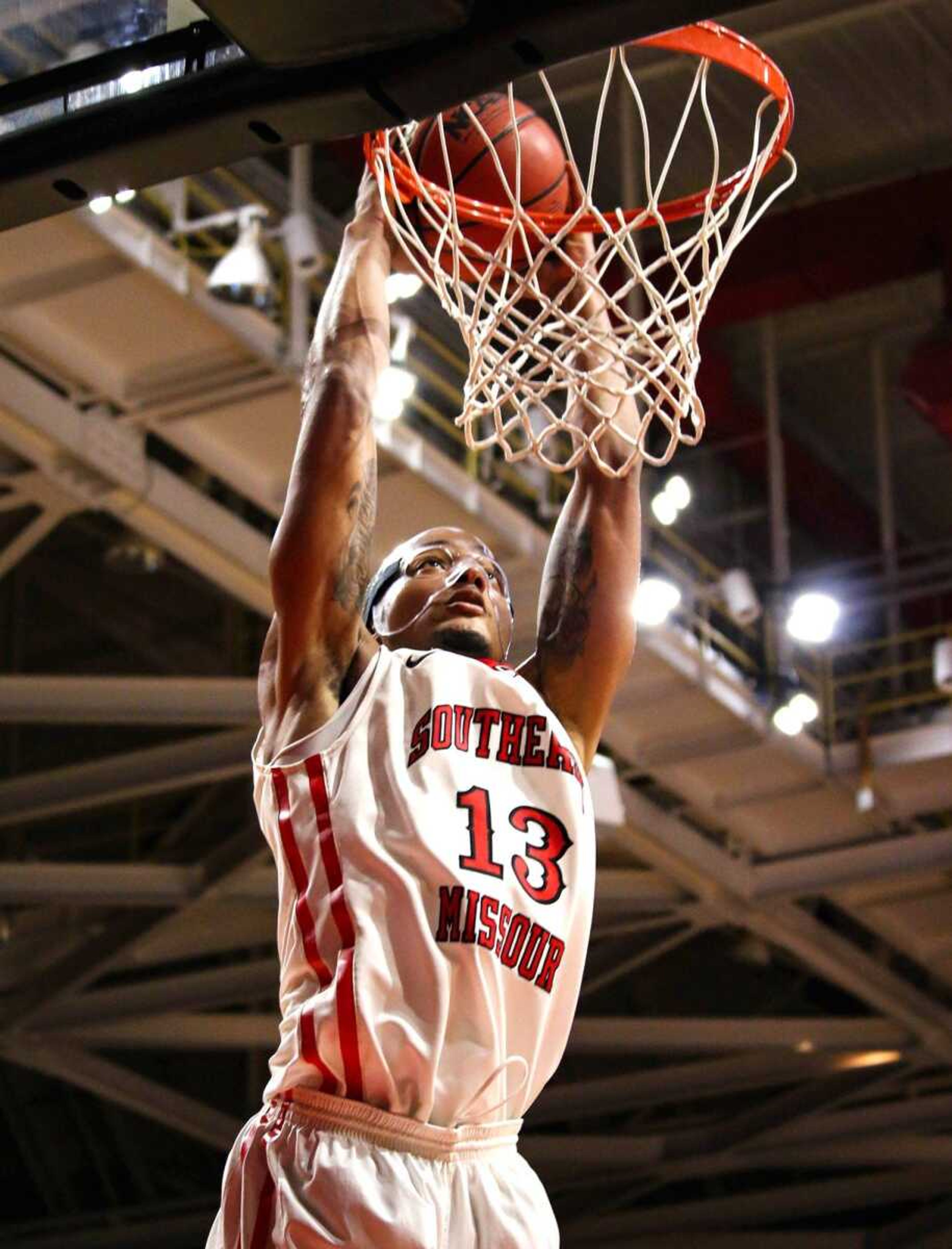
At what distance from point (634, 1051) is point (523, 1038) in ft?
46.2

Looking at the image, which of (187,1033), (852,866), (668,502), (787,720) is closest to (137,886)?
(187,1033)

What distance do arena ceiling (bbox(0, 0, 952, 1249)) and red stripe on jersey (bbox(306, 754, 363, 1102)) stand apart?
6.31 metres

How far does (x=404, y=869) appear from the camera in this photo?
391 cm

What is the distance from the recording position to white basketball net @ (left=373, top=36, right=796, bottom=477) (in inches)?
191

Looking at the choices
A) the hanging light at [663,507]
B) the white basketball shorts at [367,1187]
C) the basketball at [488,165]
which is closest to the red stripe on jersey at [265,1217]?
the white basketball shorts at [367,1187]

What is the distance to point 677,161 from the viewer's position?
14.7 m

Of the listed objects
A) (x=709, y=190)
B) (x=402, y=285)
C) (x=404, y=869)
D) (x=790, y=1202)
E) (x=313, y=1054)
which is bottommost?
(x=313, y=1054)

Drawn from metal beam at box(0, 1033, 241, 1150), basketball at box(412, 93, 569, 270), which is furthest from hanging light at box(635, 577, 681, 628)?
basketball at box(412, 93, 569, 270)

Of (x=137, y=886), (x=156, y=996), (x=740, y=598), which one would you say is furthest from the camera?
(x=156, y=996)

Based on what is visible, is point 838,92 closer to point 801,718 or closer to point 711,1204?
point 801,718

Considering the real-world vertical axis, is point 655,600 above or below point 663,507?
below

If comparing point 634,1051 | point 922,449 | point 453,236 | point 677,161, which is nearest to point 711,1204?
point 634,1051

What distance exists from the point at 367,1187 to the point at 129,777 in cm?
1007

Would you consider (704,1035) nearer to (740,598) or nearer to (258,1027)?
(258,1027)
